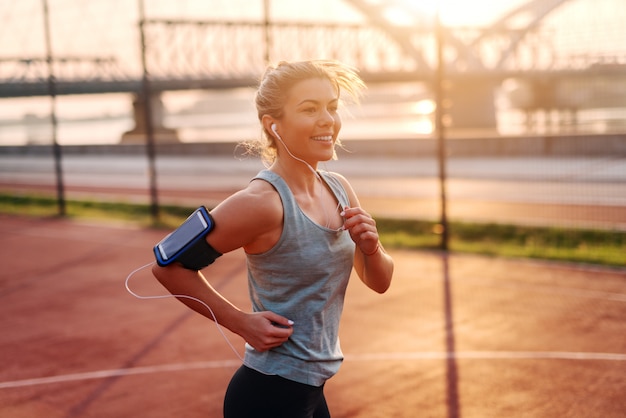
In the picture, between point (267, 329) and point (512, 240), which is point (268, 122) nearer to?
point (267, 329)

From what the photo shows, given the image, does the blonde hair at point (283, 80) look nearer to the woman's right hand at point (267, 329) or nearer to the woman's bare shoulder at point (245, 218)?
the woman's bare shoulder at point (245, 218)

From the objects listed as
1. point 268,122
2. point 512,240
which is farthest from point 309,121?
point 512,240

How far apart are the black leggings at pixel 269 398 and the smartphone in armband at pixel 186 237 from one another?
44cm

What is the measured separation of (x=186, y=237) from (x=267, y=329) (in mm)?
352

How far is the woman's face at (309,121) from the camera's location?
96.7 inches

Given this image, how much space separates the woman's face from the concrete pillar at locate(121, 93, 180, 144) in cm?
4089

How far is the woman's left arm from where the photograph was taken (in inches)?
95.2

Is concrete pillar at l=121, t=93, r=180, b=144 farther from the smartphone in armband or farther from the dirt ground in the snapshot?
the smartphone in armband

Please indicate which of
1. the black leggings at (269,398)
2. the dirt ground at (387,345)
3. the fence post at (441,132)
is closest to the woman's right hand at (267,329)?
the black leggings at (269,398)

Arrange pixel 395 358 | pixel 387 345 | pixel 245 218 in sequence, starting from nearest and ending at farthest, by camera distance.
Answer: pixel 245 218 → pixel 395 358 → pixel 387 345

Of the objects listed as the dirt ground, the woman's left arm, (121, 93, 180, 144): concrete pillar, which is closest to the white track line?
the dirt ground

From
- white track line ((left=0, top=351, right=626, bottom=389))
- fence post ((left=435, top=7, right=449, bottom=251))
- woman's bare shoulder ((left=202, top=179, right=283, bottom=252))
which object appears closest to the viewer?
woman's bare shoulder ((left=202, top=179, right=283, bottom=252))

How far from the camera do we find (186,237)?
7.80 feet

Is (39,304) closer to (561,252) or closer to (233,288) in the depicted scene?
(233,288)
